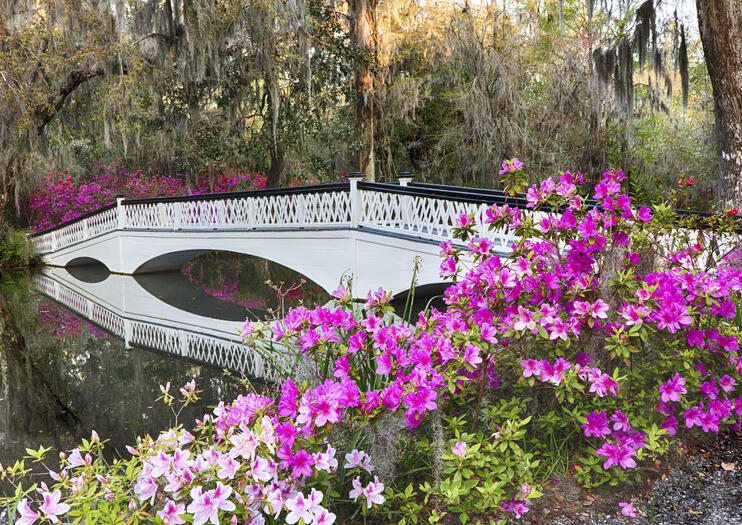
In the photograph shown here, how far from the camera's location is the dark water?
4.52m

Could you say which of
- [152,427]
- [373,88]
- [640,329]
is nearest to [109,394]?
[152,427]

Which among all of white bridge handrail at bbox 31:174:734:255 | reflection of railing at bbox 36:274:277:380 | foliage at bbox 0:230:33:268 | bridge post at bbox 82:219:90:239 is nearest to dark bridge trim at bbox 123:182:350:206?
white bridge handrail at bbox 31:174:734:255

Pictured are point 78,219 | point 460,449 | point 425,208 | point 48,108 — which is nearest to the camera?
point 460,449

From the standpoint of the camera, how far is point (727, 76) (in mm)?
6781

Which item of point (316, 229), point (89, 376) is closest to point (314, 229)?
point (316, 229)

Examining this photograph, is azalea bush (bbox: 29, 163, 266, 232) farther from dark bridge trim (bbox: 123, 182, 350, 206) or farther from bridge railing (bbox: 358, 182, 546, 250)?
bridge railing (bbox: 358, 182, 546, 250)

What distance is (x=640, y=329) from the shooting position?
2.54 m

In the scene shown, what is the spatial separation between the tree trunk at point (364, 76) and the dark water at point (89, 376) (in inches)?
228

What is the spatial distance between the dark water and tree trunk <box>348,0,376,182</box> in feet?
19.0

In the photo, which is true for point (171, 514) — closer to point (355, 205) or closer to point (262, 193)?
point (355, 205)

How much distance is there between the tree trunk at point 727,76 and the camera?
6652 mm

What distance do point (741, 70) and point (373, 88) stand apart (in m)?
10.6

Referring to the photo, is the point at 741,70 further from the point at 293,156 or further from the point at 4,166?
the point at 4,166

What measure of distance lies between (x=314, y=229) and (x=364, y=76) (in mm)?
6574
